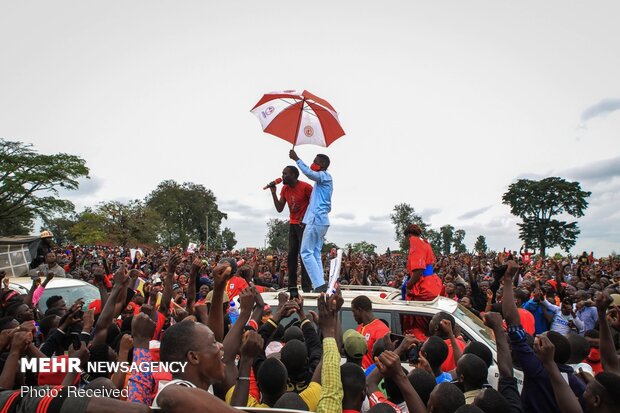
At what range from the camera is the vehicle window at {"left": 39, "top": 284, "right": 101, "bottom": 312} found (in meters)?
7.33

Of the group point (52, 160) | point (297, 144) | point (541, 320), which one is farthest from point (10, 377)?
point (52, 160)

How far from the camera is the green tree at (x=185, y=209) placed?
231 ft

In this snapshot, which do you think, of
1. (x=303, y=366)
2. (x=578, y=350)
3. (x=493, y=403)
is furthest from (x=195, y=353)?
(x=578, y=350)

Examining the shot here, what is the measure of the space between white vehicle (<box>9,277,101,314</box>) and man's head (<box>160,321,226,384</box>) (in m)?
6.27

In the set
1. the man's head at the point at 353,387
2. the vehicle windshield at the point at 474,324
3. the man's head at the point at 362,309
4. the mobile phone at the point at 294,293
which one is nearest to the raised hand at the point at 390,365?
the man's head at the point at 353,387

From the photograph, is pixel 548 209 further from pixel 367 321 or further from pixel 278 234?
pixel 367 321

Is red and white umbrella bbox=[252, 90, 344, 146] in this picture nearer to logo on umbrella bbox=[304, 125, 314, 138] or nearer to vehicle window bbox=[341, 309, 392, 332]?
logo on umbrella bbox=[304, 125, 314, 138]

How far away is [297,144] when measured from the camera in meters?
6.38

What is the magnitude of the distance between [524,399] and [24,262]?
46.8ft

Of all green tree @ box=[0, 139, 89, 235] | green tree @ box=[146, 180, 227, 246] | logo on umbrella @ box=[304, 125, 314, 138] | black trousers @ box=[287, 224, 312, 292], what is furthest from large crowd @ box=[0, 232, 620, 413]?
green tree @ box=[146, 180, 227, 246]

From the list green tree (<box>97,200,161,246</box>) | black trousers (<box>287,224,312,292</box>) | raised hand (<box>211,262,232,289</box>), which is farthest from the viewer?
green tree (<box>97,200,161,246</box>)

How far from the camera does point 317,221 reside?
19.9ft

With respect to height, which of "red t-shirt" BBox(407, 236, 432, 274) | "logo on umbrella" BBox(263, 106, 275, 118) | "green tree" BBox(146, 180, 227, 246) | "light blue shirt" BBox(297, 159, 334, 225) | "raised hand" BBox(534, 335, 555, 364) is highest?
"green tree" BBox(146, 180, 227, 246)

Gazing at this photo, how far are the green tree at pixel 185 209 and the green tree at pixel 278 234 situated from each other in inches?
407
